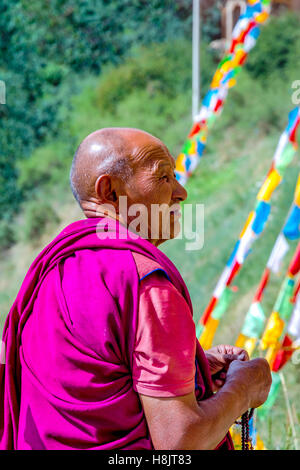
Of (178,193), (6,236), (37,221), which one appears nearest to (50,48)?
(37,221)

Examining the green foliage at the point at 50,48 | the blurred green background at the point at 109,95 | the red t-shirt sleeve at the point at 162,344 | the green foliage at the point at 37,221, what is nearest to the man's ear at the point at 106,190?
the red t-shirt sleeve at the point at 162,344

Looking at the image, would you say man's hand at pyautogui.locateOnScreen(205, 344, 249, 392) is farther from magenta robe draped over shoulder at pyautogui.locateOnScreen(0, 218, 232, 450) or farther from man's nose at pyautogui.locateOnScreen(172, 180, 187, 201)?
man's nose at pyautogui.locateOnScreen(172, 180, 187, 201)

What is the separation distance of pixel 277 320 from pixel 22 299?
2.03 meters

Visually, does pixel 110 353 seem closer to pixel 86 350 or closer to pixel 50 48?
pixel 86 350

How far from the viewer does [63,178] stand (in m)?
9.05

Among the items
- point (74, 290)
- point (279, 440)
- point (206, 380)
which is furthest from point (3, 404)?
point (279, 440)

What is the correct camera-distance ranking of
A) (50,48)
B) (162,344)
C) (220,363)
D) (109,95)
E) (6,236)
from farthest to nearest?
(109,95), (50,48), (6,236), (220,363), (162,344)

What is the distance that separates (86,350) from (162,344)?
150 mm

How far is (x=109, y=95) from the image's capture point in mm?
9484

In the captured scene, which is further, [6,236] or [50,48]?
[50,48]

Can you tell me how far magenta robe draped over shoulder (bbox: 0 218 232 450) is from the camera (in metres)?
1.24

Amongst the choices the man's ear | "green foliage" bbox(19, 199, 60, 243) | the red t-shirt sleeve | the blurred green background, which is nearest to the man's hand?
the red t-shirt sleeve

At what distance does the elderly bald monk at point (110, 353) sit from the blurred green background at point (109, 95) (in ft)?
23.1

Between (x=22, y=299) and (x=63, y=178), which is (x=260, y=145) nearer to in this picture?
(x=63, y=178)
